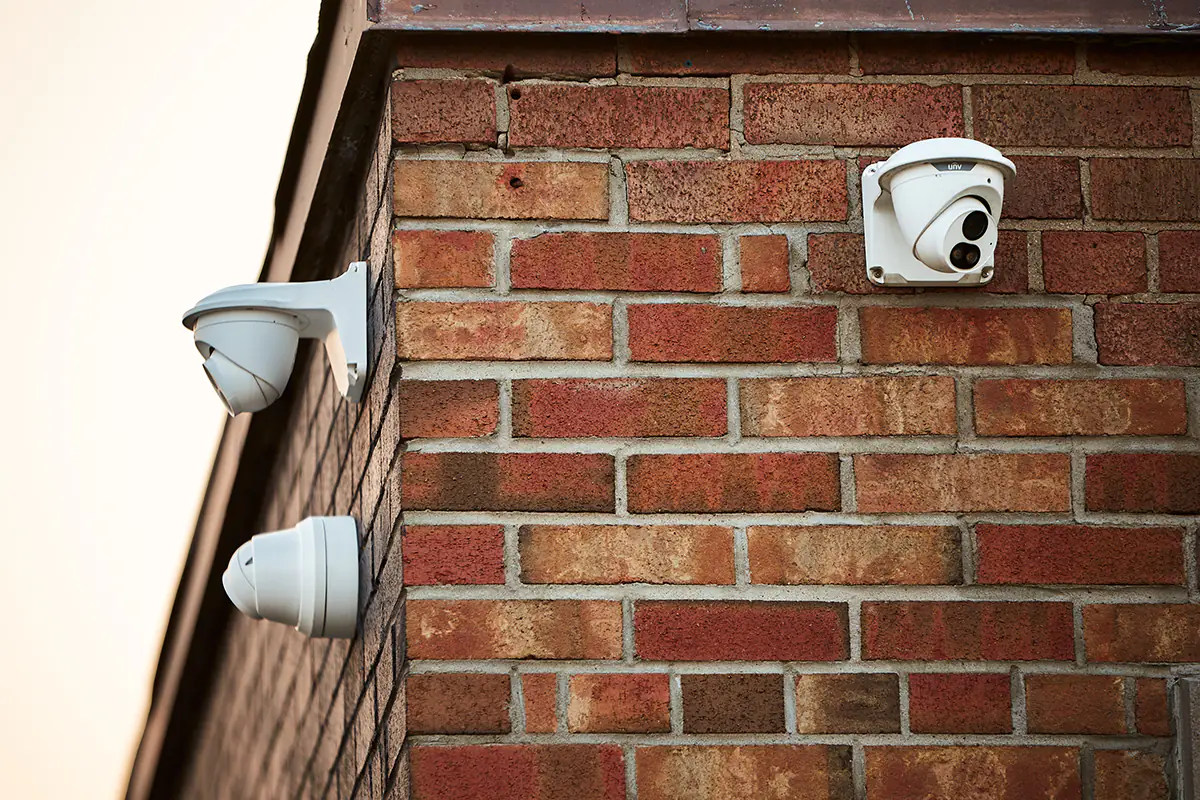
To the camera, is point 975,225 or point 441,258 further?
point 441,258

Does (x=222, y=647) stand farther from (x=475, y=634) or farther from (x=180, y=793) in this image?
(x=475, y=634)

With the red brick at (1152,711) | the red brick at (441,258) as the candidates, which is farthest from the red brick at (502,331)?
the red brick at (1152,711)

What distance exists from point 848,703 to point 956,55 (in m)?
0.87

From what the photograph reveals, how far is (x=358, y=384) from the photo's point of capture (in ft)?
6.67

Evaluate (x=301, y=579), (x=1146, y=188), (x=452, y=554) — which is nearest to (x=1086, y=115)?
(x=1146, y=188)

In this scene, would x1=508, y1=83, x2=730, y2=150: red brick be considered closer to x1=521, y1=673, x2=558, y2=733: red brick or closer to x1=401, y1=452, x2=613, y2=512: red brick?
x1=401, y1=452, x2=613, y2=512: red brick

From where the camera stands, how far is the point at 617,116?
1871mm

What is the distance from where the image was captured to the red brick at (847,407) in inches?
71.9

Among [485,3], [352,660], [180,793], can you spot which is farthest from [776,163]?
[180,793]

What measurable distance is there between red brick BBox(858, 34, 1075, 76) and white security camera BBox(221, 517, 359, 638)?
3.21ft

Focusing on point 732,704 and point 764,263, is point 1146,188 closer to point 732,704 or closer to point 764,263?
point 764,263

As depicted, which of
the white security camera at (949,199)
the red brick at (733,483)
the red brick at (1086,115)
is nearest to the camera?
the white security camera at (949,199)

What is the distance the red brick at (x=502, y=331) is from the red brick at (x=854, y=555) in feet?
1.06

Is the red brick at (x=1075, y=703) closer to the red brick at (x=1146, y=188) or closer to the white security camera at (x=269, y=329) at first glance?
the red brick at (x=1146, y=188)
